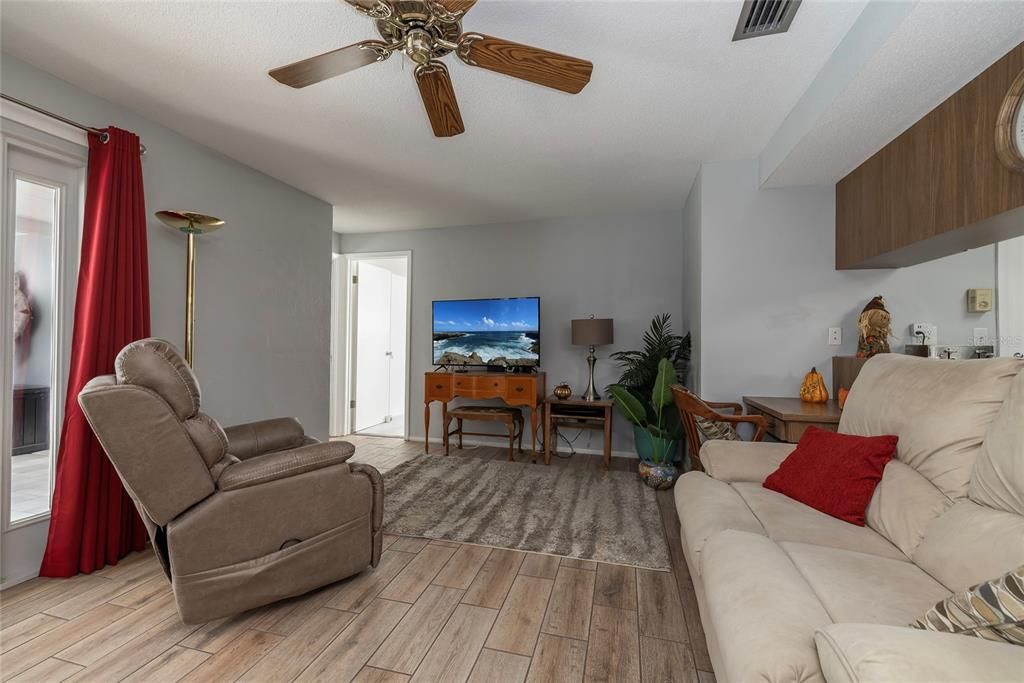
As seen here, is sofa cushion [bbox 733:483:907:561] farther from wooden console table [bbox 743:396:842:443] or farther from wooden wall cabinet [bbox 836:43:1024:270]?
wooden wall cabinet [bbox 836:43:1024:270]

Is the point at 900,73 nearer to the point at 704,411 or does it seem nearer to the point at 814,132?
the point at 814,132

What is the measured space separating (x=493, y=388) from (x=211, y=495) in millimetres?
2710

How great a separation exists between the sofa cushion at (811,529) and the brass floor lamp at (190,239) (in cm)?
297

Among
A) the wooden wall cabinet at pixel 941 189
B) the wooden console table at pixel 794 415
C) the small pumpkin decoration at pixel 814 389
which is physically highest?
the wooden wall cabinet at pixel 941 189

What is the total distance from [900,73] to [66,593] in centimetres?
410

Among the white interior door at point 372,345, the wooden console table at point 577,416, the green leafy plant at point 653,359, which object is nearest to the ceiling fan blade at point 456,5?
the green leafy plant at point 653,359

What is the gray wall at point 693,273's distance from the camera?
10.8 feet

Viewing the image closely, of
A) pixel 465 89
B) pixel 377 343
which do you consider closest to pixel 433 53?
pixel 465 89

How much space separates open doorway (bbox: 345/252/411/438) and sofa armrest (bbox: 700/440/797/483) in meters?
3.49

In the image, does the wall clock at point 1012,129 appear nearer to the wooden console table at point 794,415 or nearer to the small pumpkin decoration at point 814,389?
the wooden console table at point 794,415

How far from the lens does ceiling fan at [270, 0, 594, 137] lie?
4.42 ft

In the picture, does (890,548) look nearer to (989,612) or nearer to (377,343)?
(989,612)

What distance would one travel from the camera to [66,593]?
75.1 inches

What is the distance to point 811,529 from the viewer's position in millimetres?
1475
